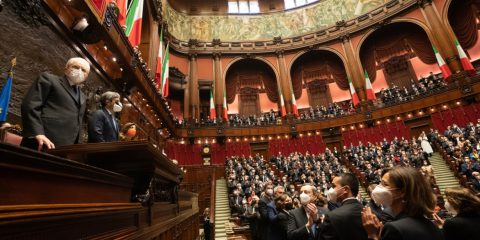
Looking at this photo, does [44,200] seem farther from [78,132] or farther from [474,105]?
[474,105]

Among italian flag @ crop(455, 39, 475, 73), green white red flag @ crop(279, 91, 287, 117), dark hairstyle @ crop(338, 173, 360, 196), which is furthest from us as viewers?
green white red flag @ crop(279, 91, 287, 117)

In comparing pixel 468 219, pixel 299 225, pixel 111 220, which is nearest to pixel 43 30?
pixel 111 220

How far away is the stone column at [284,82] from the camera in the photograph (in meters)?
18.4

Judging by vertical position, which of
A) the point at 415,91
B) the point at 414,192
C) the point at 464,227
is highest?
the point at 415,91

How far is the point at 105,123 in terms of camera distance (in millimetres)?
2068

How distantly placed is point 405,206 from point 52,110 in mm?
2350

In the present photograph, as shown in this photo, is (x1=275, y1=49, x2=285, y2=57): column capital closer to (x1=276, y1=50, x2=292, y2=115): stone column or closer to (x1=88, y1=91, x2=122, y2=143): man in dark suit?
(x1=276, y1=50, x2=292, y2=115): stone column

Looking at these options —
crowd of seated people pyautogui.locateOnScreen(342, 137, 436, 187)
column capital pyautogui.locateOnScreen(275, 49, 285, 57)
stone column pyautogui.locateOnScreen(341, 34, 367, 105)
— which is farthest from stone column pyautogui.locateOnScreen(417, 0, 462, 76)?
column capital pyautogui.locateOnScreen(275, 49, 285, 57)

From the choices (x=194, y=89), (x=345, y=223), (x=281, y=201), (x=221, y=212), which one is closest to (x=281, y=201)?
(x=281, y=201)

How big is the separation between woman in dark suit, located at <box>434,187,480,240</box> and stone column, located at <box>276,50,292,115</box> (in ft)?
53.2

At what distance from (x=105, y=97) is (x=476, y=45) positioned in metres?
20.8

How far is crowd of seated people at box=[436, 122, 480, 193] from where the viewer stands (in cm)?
750

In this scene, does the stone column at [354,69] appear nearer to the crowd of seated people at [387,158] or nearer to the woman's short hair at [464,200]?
the crowd of seated people at [387,158]

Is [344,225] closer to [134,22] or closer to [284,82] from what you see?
[134,22]
